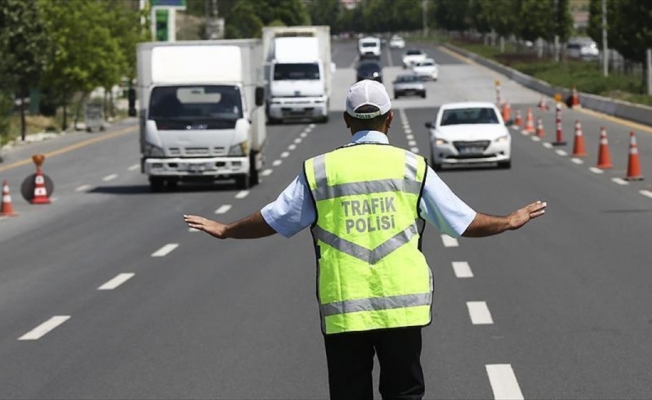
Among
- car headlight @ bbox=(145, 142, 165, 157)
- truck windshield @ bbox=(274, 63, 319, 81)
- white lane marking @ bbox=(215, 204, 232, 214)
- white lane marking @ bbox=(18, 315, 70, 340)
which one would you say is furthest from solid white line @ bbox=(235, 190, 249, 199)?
truck windshield @ bbox=(274, 63, 319, 81)

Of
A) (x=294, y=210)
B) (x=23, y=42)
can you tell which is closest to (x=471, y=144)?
(x=23, y=42)

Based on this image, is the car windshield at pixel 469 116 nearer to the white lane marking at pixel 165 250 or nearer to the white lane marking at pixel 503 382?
the white lane marking at pixel 165 250

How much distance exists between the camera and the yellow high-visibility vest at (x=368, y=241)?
5957 millimetres

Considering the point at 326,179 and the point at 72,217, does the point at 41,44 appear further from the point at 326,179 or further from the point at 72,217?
the point at 326,179

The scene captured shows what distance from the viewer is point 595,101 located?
2378 inches

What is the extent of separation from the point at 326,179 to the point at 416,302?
55 cm

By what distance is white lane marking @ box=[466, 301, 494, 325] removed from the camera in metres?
12.8

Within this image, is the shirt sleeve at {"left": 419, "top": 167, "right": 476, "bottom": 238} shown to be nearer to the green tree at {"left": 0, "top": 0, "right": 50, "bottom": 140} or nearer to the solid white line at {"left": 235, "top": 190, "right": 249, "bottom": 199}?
the solid white line at {"left": 235, "top": 190, "right": 249, "bottom": 199}

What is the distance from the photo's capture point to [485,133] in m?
32.7

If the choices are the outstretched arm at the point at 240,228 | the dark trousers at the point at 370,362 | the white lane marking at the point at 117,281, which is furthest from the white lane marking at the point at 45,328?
the dark trousers at the point at 370,362

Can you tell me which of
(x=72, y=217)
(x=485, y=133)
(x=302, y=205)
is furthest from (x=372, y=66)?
(x=302, y=205)

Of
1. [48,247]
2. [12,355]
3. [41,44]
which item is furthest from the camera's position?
[41,44]

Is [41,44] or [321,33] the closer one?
[41,44]

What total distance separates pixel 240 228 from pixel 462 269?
10511 mm
